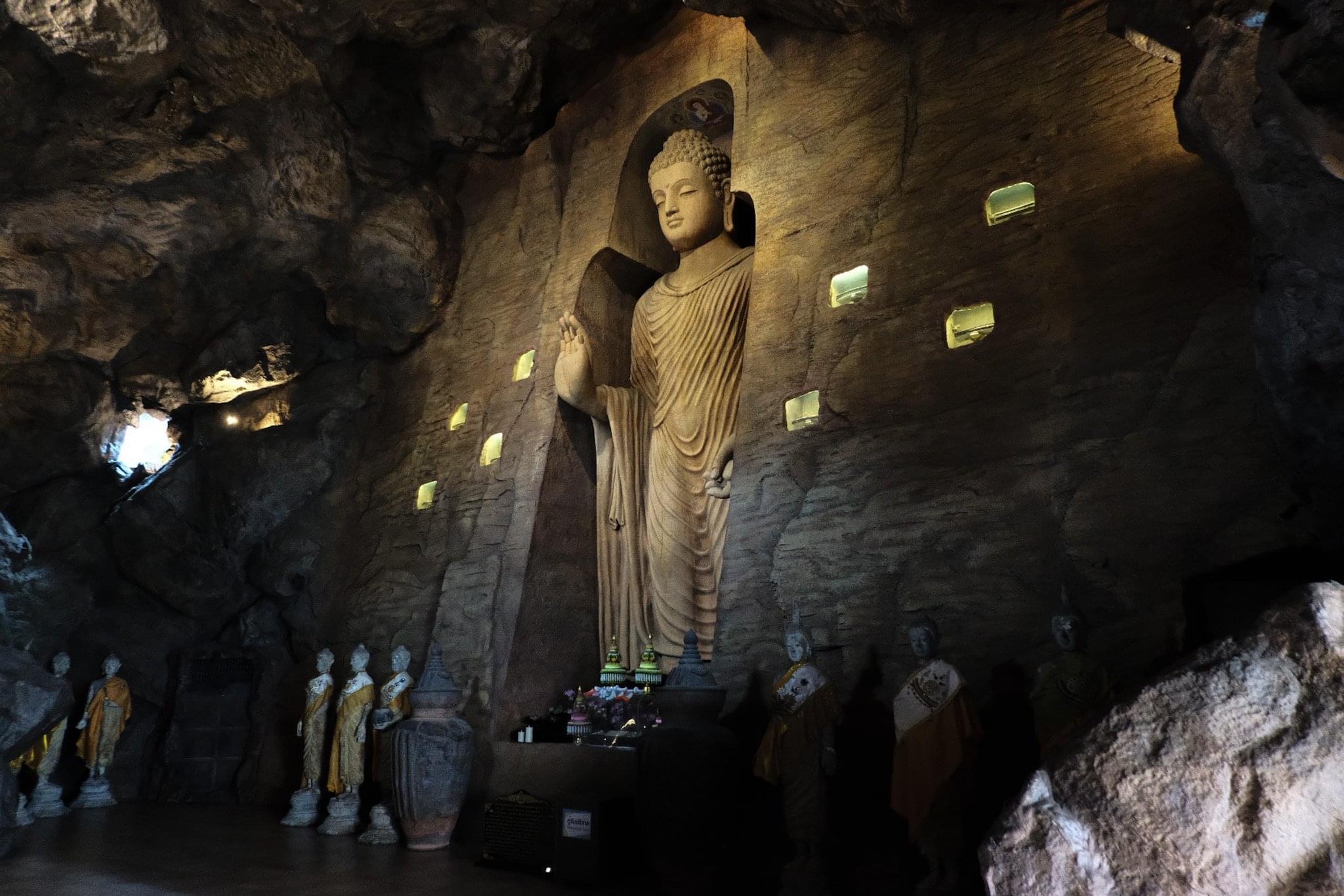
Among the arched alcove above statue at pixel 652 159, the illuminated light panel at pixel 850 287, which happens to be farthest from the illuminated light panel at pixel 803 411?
the arched alcove above statue at pixel 652 159

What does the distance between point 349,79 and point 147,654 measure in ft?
18.7

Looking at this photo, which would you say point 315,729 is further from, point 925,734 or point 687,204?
point 925,734

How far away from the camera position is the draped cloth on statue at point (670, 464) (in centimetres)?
612

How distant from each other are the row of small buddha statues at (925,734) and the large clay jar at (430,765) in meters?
2.16

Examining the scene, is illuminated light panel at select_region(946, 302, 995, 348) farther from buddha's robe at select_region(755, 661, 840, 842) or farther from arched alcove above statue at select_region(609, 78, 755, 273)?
arched alcove above statue at select_region(609, 78, 755, 273)

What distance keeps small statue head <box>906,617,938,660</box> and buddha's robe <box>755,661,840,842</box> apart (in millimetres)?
460

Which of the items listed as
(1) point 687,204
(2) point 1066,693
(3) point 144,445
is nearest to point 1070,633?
(2) point 1066,693

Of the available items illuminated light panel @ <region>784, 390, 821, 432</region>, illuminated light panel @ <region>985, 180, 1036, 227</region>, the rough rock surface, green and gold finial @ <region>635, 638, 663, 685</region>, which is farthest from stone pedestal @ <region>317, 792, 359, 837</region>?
illuminated light panel @ <region>985, 180, 1036, 227</region>

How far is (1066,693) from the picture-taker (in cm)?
336

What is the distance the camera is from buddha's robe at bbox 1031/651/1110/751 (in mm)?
3305

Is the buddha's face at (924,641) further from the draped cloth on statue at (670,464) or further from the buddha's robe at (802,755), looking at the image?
the draped cloth on statue at (670,464)

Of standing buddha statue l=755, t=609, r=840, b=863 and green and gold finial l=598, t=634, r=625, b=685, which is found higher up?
green and gold finial l=598, t=634, r=625, b=685

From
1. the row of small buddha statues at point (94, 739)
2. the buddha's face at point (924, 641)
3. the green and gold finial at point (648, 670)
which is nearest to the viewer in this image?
the buddha's face at point (924, 641)

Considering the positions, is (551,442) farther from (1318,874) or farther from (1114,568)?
(1318,874)
